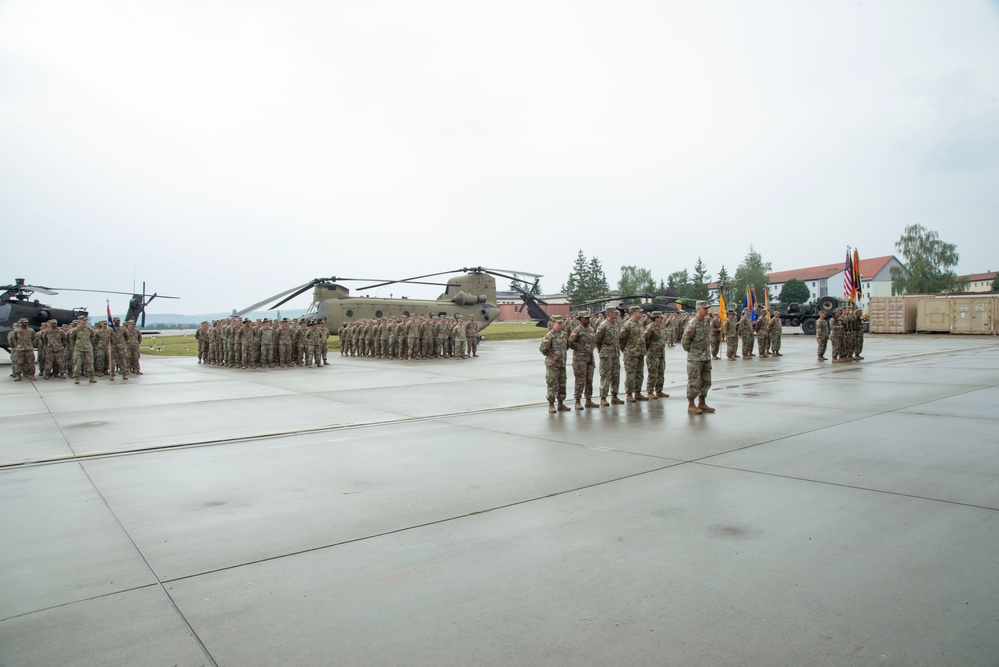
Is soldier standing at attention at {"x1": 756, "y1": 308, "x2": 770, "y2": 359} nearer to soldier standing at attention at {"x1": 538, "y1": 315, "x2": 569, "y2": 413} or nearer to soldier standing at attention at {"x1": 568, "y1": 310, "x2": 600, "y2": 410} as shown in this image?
soldier standing at attention at {"x1": 568, "y1": 310, "x2": 600, "y2": 410}

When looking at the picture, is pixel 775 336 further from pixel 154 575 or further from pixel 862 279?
pixel 862 279

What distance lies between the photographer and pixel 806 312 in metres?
35.8

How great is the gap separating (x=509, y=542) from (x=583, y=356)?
6.33 meters

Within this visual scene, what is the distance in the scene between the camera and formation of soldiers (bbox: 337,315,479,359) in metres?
23.1

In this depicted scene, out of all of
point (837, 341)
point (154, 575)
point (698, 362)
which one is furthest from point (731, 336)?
point (154, 575)

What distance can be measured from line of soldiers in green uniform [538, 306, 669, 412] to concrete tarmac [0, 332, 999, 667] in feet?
4.28

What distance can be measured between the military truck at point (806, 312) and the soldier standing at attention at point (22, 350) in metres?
33.3

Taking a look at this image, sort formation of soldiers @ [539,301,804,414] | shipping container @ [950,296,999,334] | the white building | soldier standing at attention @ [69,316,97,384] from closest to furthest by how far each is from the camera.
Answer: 1. formation of soldiers @ [539,301,804,414]
2. soldier standing at attention @ [69,316,97,384]
3. shipping container @ [950,296,999,334]
4. the white building

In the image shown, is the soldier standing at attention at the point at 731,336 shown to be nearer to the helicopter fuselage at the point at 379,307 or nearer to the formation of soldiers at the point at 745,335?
the formation of soldiers at the point at 745,335

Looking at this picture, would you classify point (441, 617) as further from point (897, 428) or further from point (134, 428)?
point (134, 428)

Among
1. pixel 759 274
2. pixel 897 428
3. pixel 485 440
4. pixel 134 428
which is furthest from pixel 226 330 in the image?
pixel 759 274

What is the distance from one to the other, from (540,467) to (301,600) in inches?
124

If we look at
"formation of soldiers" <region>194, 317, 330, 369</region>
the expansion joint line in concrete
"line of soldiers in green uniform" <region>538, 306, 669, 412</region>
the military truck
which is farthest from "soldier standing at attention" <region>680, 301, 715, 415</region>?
the military truck

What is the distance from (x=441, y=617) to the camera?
307 cm
